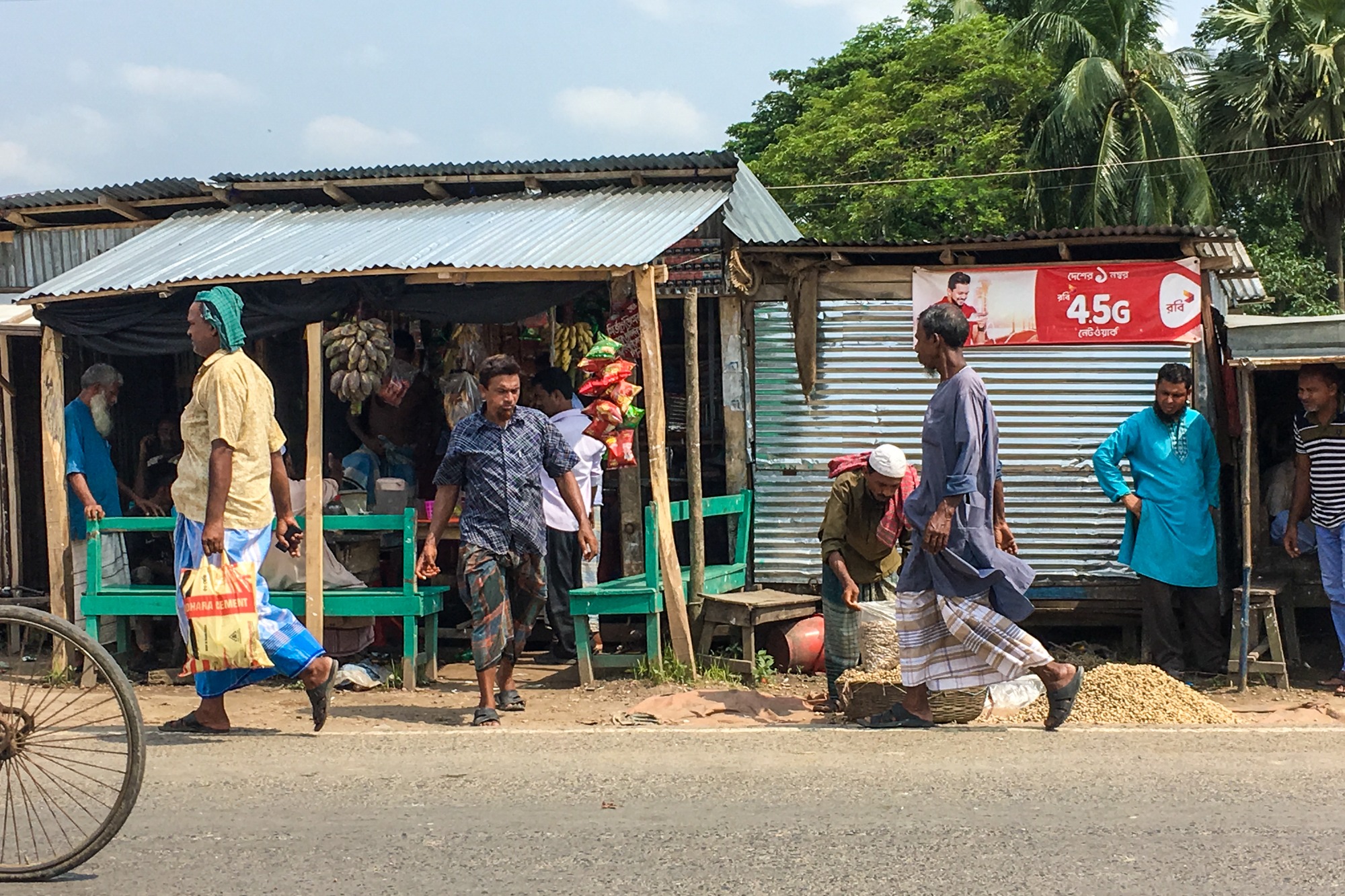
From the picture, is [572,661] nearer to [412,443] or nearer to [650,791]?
[412,443]

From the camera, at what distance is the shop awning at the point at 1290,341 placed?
7.50 m

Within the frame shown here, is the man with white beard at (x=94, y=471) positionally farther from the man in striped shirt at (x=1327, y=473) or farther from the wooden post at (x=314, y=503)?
the man in striped shirt at (x=1327, y=473)

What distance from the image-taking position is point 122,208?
33.4ft

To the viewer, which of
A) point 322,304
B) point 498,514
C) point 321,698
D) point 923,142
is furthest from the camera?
point 923,142

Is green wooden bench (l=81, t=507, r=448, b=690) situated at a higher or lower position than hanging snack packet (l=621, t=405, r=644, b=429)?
lower

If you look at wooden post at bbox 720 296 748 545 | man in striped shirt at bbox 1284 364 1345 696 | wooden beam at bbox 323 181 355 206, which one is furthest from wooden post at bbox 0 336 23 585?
man in striped shirt at bbox 1284 364 1345 696

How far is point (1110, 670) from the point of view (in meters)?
6.75

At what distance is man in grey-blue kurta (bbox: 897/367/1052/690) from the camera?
566cm

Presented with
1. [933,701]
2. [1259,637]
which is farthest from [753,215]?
[933,701]

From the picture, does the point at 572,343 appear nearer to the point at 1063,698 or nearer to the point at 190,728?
the point at 190,728

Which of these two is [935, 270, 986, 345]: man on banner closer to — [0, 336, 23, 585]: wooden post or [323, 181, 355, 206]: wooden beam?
[323, 181, 355, 206]: wooden beam

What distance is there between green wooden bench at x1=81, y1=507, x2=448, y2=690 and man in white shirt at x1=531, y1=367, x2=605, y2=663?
2.56 feet

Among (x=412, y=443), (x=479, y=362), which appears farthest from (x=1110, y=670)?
(x=412, y=443)

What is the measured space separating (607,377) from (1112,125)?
1949 centimetres
